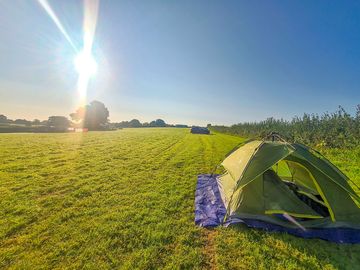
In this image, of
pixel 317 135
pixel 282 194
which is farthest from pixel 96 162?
pixel 317 135

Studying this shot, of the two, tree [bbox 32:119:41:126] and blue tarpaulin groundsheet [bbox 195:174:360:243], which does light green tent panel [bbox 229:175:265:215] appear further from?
tree [bbox 32:119:41:126]

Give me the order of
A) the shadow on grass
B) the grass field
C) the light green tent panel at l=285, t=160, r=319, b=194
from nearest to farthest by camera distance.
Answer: the grass field < the shadow on grass < the light green tent panel at l=285, t=160, r=319, b=194

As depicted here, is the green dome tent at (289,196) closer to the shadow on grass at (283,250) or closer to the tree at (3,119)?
the shadow on grass at (283,250)

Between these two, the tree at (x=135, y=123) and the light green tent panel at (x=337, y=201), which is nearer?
the light green tent panel at (x=337, y=201)

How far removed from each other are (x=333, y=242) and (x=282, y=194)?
1266 mm

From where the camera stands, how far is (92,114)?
56406mm

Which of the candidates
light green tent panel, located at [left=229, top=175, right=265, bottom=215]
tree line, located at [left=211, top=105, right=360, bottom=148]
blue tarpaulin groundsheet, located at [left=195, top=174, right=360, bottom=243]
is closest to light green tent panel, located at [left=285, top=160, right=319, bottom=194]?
blue tarpaulin groundsheet, located at [left=195, top=174, right=360, bottom=243]

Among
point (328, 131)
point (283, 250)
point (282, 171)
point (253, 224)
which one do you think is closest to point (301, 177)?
point (282, 171)

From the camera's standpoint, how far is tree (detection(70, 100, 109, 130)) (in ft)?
179

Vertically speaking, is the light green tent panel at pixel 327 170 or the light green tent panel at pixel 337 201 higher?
the light green tent panel at pixel 327 170

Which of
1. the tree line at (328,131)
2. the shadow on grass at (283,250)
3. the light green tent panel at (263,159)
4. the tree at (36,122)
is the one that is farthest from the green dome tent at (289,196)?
the tree at (36,122)

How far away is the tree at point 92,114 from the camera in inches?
2143

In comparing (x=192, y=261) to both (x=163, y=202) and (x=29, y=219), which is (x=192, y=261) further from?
(x=29, y=219)

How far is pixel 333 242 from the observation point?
404 centimetres
